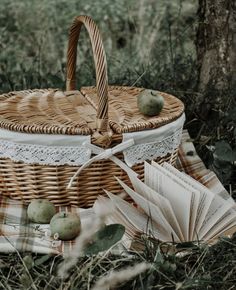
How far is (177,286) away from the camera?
69.4 inches

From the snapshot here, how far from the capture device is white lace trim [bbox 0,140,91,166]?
225 cm

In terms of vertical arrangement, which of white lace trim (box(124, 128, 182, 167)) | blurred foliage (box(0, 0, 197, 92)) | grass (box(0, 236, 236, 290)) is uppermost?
white lace trim (box(124, 128, 182, 167))

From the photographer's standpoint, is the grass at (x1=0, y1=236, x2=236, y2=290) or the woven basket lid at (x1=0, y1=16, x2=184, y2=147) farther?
the woven basket lid at (x1=0, y1=16, x2=184, y2=147)

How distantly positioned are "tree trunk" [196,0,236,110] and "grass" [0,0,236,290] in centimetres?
9

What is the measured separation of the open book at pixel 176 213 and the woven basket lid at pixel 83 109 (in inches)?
8.9

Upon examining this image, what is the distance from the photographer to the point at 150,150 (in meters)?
2.37

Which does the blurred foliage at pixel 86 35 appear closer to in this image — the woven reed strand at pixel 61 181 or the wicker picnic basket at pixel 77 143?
the wicker picnic basket at pixel 77 143

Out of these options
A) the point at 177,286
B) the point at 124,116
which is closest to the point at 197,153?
the point at 124,116

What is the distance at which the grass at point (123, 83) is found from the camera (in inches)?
73.9

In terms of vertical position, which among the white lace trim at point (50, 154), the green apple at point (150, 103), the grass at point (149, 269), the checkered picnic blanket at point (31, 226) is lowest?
the checkered picnic blanket at point (31, 226)

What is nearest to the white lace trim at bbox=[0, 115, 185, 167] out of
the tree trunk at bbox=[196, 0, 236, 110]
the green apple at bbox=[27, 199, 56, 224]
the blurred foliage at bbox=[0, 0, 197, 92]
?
the green apple at bbox=[27, 199, 56, 224]

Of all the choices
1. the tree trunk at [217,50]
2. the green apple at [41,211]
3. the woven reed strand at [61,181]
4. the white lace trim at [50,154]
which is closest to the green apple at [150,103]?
the woven reed strand at [61,181]

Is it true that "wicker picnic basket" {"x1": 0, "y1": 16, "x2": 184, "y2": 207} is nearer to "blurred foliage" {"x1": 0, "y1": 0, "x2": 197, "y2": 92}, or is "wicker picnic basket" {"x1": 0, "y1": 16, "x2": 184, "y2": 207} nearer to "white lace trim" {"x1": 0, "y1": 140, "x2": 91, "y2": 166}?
"white lace trim" {"x1": 0, "y1": 140, "x2": 91, "y2": 166}

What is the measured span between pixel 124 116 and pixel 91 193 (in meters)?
0.30
